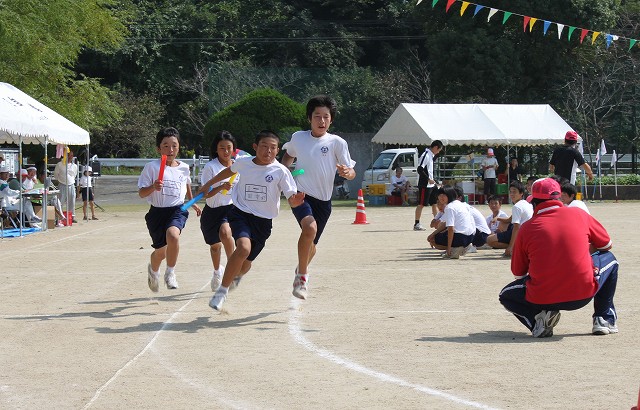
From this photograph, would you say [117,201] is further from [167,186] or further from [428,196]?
[167,186]

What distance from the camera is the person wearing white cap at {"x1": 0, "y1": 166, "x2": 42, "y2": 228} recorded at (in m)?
24.0

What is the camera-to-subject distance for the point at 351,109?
52.1 meters

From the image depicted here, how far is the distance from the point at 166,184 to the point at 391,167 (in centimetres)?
2642

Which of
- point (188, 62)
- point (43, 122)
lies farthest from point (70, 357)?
point (188, 62)

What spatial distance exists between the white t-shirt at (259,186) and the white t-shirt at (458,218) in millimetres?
6225

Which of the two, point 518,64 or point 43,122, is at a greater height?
point 518,64

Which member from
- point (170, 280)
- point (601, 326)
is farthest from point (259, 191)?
point (601, 326)

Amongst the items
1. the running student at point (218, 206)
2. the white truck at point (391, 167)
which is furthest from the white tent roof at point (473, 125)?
the running student at point (218, 206)

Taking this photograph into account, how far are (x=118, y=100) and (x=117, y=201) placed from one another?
17.8 meters

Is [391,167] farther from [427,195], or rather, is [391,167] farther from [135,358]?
[135,358]

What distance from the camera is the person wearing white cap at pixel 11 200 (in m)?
24.0

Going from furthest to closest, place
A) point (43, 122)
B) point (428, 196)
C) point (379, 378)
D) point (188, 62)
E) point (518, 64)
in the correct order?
point (188, 62) < point (518, 64) < point (428, 196) < point (43, 122) < point (379, 378)

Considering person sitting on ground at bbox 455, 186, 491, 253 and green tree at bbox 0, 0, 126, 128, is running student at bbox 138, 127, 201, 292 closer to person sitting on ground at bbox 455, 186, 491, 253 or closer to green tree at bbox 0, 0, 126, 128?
person sitting on ground at bbox 455, 186, 491, 253

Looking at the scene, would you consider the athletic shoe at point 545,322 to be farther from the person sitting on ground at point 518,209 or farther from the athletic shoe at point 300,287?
the person sitting on ground at point 518,209
